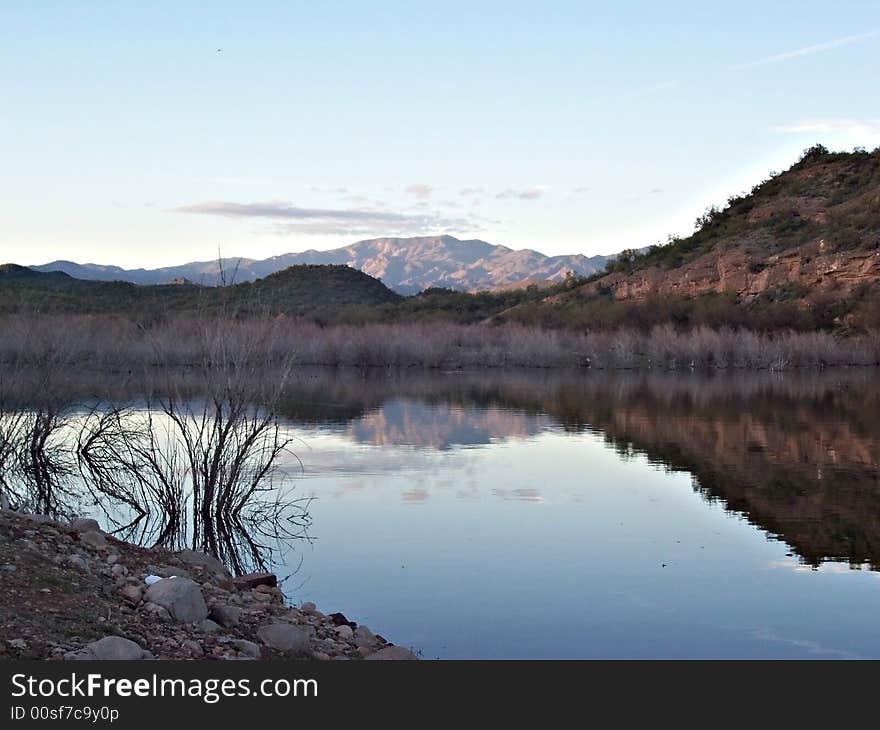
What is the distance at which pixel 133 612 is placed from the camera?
678 cm

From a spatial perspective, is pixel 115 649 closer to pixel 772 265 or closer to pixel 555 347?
pixel 555 347

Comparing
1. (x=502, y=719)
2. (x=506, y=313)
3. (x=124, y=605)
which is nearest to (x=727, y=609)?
(x=502, y=719)

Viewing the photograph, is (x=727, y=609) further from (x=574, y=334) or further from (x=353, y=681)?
(x=574, y=334)

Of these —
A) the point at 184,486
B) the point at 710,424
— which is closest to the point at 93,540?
the point at 184,486

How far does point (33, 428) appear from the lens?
16047 millimetres

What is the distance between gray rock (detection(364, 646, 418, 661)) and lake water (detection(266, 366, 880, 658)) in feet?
1.80

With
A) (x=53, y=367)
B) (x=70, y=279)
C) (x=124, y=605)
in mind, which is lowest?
(x=124, y=605)

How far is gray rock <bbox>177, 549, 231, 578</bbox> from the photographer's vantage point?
916cm

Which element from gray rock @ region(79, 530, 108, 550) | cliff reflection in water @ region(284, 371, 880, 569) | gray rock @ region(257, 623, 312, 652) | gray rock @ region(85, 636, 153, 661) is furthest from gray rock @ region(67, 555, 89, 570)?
cliff reflection in water @ region(284, 371, 880, 569)

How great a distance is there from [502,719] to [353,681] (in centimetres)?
92

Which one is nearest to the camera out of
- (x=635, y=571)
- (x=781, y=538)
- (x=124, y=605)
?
(x=124, y=605)

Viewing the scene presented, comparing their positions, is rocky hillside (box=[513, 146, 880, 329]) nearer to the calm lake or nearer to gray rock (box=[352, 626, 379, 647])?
the calm lake

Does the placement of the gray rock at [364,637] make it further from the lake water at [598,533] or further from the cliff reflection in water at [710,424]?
the cliff reflection in water at [710,424]

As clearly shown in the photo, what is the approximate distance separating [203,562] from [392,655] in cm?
312
